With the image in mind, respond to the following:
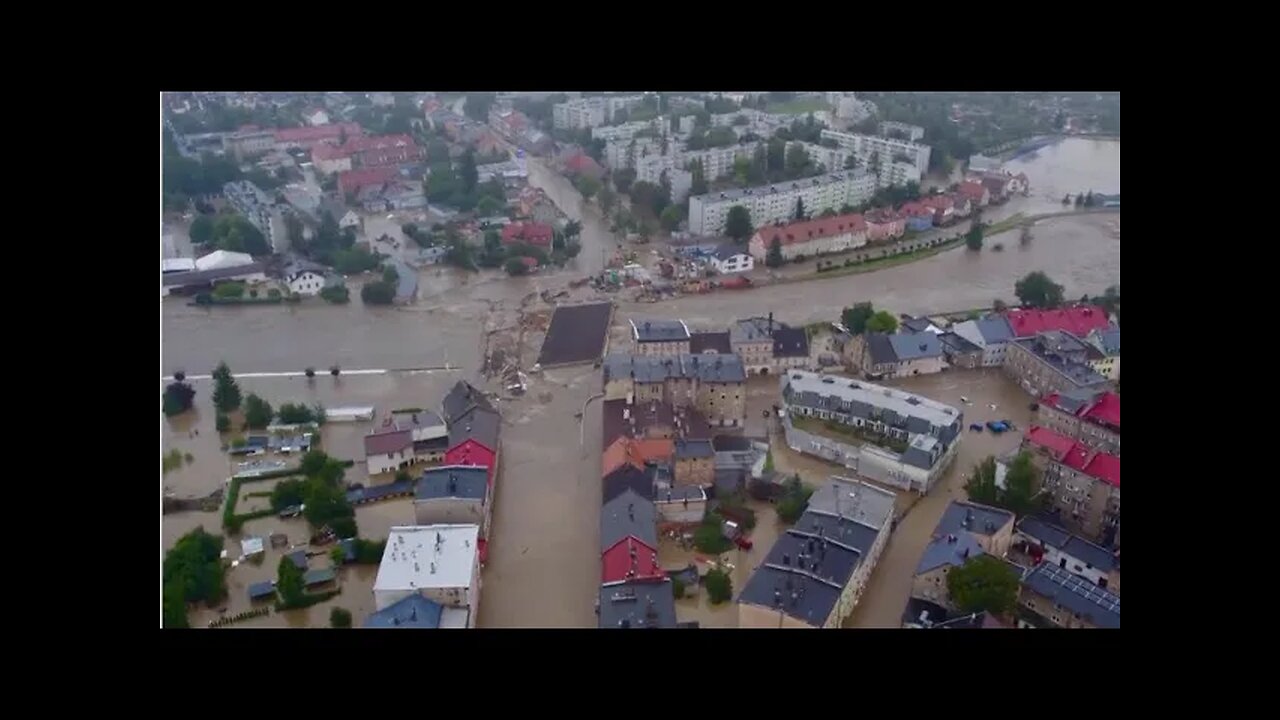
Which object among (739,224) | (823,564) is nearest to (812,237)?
(739,224)

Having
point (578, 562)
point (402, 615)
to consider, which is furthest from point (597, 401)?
point (402, 615)

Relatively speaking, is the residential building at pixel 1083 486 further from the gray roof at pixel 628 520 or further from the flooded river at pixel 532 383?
the gray roof at pixel 628 520

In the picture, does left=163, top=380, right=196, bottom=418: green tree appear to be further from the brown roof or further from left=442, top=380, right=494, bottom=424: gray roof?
left=442, top=380, right=494, bottom=424: gray roof

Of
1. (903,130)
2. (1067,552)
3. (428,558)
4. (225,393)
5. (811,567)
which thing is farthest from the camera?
(903,130)

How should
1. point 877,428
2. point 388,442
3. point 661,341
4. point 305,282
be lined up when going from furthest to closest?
point 305,282, point 661,341, point 877,428, point 388,442

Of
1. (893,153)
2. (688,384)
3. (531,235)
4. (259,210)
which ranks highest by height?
(893,153)

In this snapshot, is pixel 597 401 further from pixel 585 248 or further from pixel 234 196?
pixel 234 196

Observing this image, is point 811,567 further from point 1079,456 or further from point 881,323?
point 881,323
